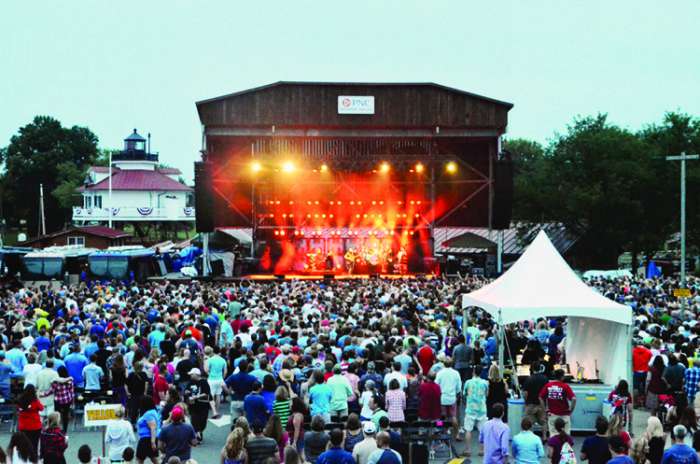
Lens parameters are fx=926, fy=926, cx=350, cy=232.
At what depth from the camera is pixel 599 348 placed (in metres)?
14.2

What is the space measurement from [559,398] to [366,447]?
11.9 feet

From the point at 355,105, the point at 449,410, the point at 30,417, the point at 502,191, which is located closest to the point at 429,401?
the point at 449,410

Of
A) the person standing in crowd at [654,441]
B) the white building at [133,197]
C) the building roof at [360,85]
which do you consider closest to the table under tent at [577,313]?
the person standing in crowd at [654,441]

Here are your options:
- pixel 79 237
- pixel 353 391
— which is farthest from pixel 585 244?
pixel 353 391

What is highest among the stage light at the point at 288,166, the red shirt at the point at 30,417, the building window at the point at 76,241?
the stage light at the point at 288,166

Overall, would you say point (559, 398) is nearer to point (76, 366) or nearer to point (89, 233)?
point (76, 366)

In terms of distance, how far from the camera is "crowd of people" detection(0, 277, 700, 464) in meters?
9.11

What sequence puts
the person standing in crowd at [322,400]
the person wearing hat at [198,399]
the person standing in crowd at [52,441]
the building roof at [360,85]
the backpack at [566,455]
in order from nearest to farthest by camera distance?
the backpack at [566,455]
the person standing in crowd at [52,441]
the person standing in crowd at [322,400]
the person wearing hat at [198,399]
the building roof at [360,85]

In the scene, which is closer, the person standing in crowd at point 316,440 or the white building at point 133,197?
the person standing in crowd at point 316,440

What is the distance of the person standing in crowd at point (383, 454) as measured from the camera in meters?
8.29

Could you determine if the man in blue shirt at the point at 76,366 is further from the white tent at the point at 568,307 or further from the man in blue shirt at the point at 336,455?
the man in blue shirt at the point at 336,455

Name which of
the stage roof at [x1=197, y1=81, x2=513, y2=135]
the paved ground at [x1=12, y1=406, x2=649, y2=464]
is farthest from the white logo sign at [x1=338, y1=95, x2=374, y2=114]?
the paved ground at [x1=12, y1=406, x2=649, y2=464]

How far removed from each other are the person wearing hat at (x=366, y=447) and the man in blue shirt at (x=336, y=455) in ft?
1.17

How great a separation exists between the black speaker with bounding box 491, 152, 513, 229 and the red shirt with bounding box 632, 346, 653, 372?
24494 millimetres
